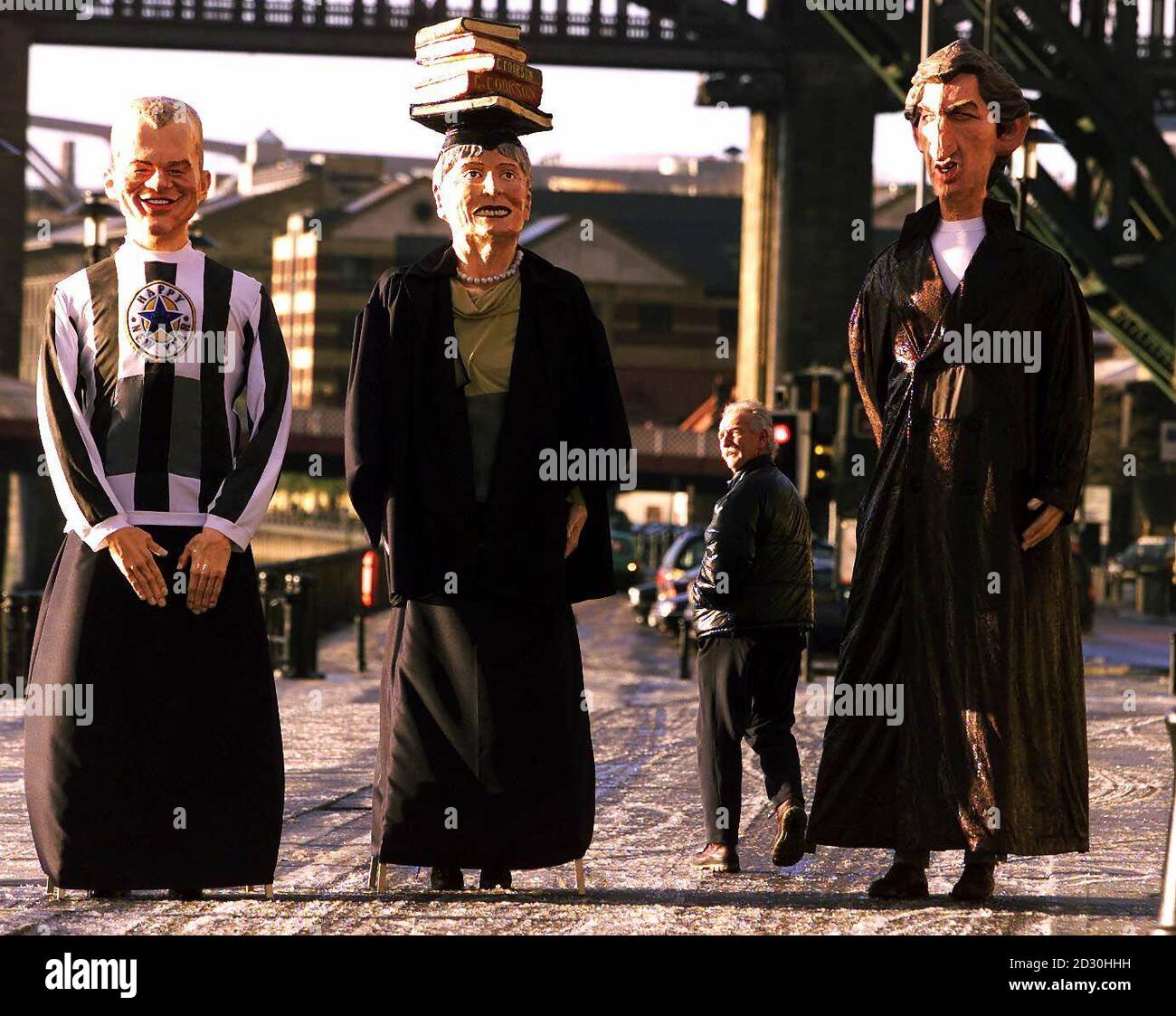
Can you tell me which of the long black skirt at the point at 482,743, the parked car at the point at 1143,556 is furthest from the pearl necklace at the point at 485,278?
the parked car at the point at 1143,556

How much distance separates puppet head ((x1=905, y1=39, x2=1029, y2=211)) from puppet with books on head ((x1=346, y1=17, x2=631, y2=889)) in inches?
44.9

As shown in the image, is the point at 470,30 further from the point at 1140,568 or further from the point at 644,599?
the point at 1140,568

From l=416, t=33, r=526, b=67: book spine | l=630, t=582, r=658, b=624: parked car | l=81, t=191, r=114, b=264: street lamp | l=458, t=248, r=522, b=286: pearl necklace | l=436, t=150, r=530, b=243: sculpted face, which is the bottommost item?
l=630, t=582, r=658, b=624: parked car

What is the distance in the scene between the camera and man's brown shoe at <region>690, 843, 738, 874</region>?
8156mm

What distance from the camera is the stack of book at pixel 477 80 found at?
24.5ft

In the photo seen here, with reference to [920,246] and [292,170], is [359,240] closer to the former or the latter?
[292,170]

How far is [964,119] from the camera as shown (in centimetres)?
745

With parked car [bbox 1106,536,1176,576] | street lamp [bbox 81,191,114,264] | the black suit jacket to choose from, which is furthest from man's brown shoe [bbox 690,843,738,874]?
parked car [bbox 1106,536,1176,576]

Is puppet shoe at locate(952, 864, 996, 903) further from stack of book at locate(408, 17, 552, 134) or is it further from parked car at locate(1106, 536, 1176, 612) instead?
parked car at locate(1106, 536, 1176, 612)

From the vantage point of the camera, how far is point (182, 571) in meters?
7.11

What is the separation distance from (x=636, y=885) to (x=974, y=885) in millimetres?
1053
